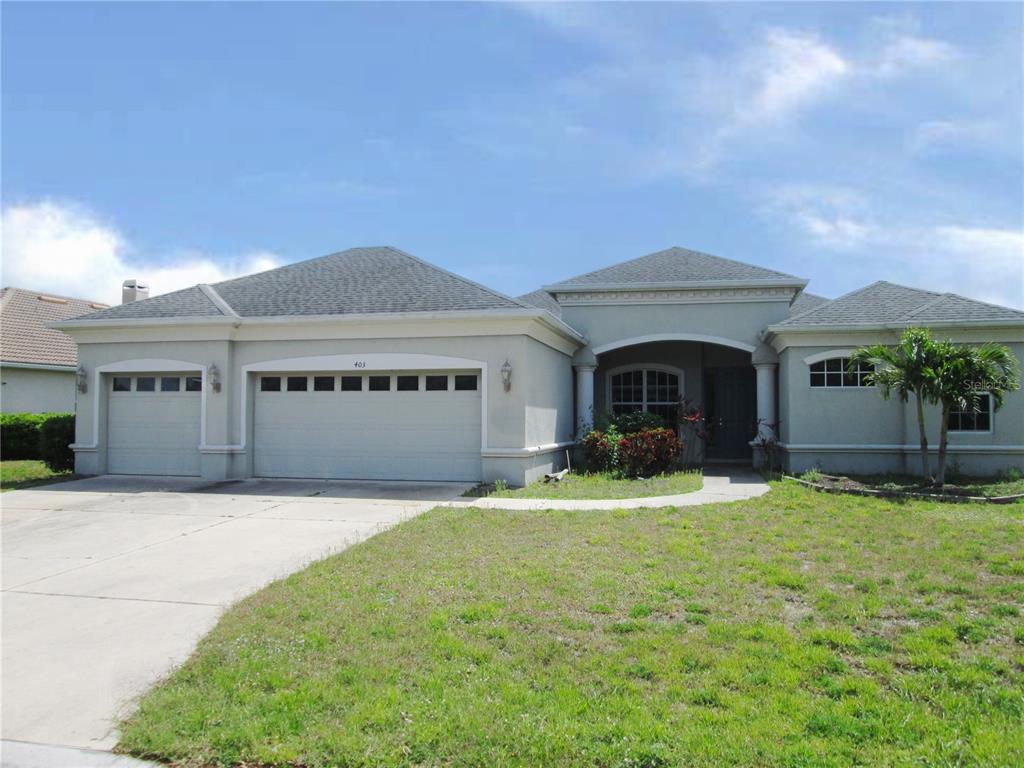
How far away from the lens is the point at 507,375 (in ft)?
43.3

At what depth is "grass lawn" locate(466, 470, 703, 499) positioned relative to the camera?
12.3 metres

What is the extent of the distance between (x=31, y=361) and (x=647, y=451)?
64.1 ft

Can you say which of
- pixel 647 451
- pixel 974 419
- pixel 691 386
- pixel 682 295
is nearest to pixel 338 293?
pixel 647 451

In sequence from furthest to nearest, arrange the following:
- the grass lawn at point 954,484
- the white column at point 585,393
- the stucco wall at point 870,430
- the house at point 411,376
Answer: the white column at point 585,393 < the stucco wall at point 870,430 < the house at point 411,376 < the grass lawn at point 954,484

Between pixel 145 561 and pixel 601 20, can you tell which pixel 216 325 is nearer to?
pixel 145 561

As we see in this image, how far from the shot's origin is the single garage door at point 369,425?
1389cm

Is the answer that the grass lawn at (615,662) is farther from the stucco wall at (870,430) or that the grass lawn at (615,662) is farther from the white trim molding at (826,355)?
the white trim molding at (826,355)

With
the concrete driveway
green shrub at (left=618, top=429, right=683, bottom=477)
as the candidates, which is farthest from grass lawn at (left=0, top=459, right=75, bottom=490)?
green shrub at (left=618, top=429, right=683, bottom=477)

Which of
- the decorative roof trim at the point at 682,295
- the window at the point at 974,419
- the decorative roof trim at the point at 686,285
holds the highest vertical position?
→ the decorative roof trim at the point at 686,285

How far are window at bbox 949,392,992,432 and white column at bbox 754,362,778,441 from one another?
12.0 feet

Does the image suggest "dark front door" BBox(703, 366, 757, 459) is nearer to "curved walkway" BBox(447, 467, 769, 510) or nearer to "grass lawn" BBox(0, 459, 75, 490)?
"curved walkway" BBox(447, 467, 769, 510)

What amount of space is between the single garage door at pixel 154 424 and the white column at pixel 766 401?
1287 centimetres

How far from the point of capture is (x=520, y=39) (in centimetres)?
1069

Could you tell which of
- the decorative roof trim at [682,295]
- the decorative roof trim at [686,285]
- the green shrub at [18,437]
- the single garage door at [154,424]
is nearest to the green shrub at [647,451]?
the decorative roof trim at [682,295]
